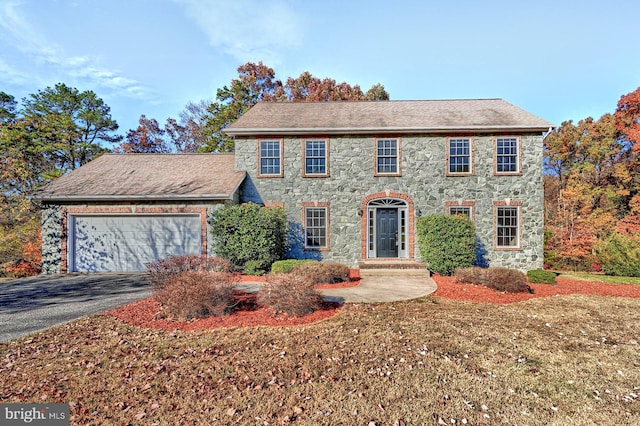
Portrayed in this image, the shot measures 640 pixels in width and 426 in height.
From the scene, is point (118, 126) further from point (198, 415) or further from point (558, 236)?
point (558, 236)

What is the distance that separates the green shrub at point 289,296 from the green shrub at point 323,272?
2.59 m

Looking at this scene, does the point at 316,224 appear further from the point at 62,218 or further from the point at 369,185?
the point at 62,218

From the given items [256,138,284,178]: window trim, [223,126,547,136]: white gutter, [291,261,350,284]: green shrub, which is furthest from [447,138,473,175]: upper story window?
[256,138,284,178]: window trim

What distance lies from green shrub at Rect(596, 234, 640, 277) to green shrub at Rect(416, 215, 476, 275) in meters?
6.37

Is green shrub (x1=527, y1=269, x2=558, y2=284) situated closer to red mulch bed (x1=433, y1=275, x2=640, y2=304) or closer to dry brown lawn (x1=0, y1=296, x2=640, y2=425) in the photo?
Result: red mulch bed (x1=433, y1=275, x2=640, y2=304)

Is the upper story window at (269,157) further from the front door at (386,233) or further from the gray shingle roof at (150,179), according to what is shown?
the front door at (386,233)

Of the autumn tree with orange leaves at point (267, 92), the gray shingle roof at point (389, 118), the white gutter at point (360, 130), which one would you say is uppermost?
the autumn tree with orange leaves at point (267, 92)

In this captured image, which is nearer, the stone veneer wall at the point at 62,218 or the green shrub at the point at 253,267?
the green shrub at the point at 253,267

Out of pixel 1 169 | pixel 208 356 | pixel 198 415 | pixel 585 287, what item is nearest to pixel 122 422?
pixel 198 415

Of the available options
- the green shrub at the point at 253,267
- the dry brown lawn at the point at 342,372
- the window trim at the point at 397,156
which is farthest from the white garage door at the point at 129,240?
the window trim at the point at 397,156

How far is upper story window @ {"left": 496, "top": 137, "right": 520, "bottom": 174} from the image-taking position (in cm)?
1209

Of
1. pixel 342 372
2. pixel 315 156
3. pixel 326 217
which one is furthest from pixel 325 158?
pixel 342 372

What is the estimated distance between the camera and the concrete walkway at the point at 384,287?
7.52m

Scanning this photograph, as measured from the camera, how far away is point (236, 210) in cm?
1049
